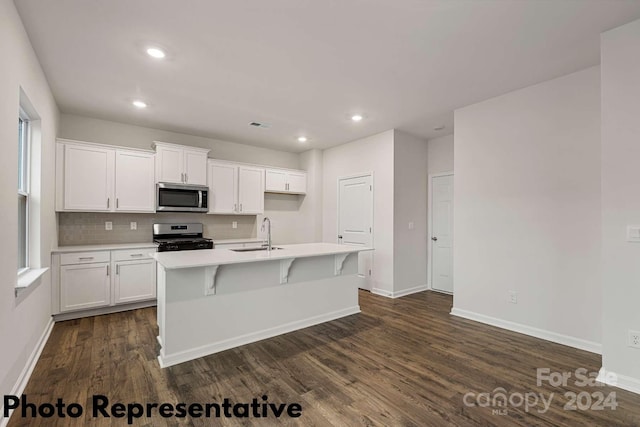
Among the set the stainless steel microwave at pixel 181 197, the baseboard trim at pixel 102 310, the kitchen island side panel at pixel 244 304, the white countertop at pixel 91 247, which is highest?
the stainless steel microwave at pixel 181 197

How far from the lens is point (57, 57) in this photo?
2643 millimetres

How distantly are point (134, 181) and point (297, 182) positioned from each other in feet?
9.22

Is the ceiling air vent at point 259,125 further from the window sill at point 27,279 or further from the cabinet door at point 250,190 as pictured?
the window sill at point 27,279

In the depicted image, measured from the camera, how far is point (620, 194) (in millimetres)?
2285

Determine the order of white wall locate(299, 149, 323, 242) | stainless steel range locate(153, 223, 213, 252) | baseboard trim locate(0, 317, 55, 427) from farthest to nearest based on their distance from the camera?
white wall locate(299, 149, 323, 242) < stainless steel range locate(153, 223, 213, 252) < baseboard trim locate(0, 317, 55, 427)

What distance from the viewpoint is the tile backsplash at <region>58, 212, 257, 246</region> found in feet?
13.2

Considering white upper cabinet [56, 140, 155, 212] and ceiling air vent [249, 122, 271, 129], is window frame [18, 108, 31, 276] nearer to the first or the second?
white upper cabinet [56, 140, 155, 212]

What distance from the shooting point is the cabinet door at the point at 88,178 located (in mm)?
3773

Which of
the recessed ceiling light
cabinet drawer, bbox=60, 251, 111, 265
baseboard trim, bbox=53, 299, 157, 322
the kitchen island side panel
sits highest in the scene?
the recessed ceiling light

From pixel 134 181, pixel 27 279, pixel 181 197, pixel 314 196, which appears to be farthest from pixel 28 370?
pixel 314 196

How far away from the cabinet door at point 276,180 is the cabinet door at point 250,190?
0.14m

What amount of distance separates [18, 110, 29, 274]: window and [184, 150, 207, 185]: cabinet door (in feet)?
6.34

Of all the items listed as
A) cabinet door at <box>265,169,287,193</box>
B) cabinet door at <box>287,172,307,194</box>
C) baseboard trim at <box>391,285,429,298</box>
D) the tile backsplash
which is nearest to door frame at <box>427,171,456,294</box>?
baseboard trim at <box>391,285,429,298</box>

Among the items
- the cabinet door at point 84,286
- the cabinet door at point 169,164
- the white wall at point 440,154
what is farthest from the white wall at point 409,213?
the cabinet door at point 84,286
